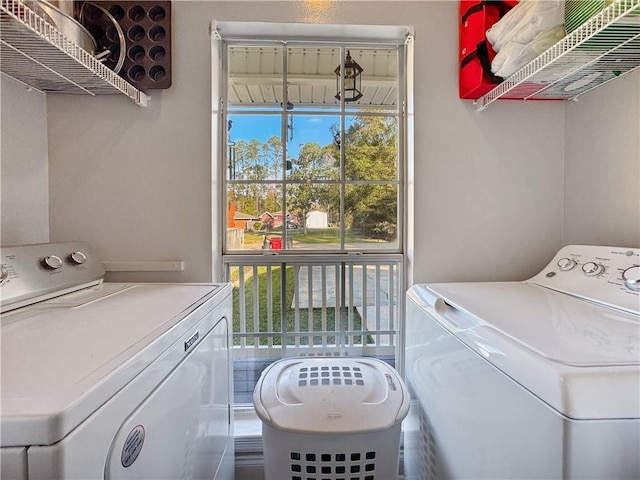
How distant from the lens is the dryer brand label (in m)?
0.56

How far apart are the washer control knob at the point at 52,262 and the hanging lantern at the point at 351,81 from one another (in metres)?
1.32

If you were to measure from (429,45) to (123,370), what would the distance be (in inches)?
64.9

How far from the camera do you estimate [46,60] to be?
1.08 m

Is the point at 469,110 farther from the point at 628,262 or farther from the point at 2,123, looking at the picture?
the point at 2,123

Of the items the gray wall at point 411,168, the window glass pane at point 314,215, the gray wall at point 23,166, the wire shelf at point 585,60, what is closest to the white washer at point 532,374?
the gray wall at point 411,168

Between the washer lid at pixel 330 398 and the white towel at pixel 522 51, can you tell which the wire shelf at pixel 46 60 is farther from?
A: the white towel at pixel 522 51

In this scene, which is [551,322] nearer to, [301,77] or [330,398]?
[330,398]

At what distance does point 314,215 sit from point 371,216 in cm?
28

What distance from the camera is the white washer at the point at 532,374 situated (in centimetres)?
53

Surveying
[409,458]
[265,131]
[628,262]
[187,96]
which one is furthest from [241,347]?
[628,262]

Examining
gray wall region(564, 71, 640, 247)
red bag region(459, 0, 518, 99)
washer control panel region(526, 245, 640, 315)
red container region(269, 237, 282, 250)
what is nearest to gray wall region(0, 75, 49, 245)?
red container region(269, 237, 282, 250)

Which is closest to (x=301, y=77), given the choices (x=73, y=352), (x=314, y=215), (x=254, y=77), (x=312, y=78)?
(x=312, y=78)

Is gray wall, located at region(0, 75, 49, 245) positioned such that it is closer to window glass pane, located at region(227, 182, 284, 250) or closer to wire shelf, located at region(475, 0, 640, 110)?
window glass pane, located at region(227, 182, 284, 250)

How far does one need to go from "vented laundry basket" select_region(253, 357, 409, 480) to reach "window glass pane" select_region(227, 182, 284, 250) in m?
0.73
